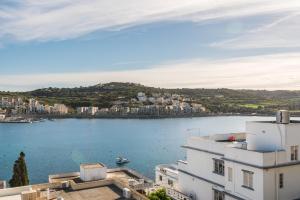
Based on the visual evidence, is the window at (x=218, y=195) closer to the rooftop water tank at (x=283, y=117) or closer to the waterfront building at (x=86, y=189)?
the waterfront building at (x=86, y=189)

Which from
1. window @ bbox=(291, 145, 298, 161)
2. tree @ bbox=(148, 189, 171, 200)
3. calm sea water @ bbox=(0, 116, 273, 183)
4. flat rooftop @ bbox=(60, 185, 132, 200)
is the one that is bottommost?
calm sea water @ bbox=(0, 116, 273, 183)

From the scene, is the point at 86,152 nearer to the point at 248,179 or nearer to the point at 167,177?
the point at 167,177

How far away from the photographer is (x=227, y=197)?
701 inches

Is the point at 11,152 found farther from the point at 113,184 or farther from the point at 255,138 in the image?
the point at 255,138

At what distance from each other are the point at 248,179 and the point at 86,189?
8.98 m

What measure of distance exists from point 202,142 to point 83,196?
702cm

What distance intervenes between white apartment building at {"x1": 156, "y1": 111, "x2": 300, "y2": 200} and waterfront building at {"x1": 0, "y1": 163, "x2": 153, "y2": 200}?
161 inches

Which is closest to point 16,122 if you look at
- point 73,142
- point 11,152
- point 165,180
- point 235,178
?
point 73,142

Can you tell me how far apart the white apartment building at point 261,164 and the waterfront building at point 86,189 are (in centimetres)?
410

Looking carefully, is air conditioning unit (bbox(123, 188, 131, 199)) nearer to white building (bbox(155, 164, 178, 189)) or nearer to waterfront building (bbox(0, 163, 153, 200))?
waterfront building (bbox(0, 163, 153, 200))

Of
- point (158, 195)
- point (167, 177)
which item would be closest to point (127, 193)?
point (158, 195)

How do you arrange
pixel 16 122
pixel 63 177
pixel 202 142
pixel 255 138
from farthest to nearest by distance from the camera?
pixel 16 122 → pixel 63 177 → pixel 202 142 → pixel 255 138

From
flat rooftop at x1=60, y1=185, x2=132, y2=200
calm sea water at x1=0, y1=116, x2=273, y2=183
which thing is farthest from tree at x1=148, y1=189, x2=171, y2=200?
calm sea water at x1=0, y1=116, x2=273, y2=183

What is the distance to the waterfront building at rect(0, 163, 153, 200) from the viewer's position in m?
18.3
